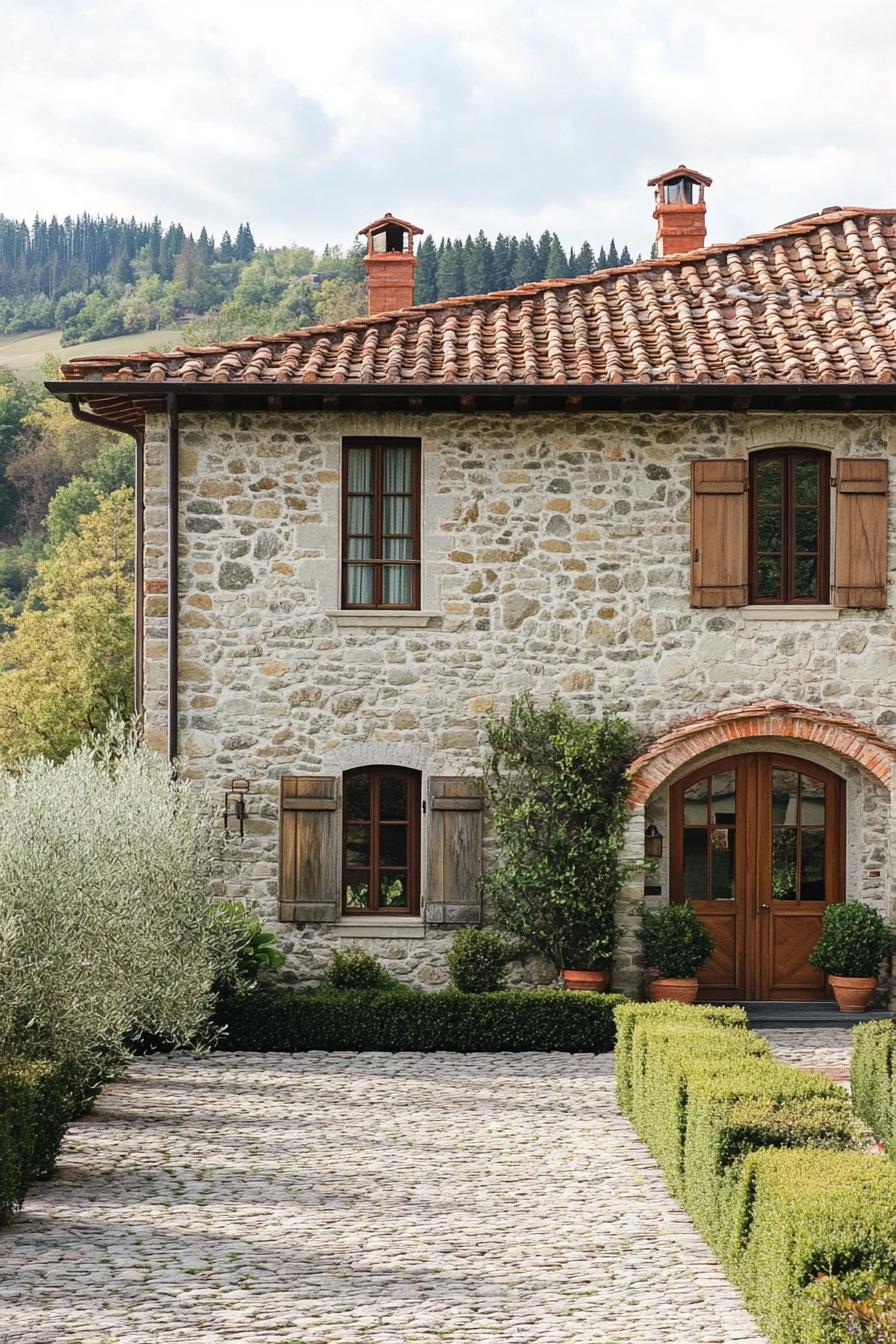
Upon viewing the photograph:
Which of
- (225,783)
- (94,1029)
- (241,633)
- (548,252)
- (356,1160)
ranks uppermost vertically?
(548,252)

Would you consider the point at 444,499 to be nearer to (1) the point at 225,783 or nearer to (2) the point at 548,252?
(1) the point at 225,783

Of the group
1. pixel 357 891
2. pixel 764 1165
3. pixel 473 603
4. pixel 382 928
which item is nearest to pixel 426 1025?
pixel 382 928

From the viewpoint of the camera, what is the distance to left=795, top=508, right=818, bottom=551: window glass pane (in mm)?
13914

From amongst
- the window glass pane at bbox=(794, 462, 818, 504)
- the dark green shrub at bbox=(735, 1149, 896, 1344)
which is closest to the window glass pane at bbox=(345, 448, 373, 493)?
the window glass pane at bbox=(794, 462, 818, 504)

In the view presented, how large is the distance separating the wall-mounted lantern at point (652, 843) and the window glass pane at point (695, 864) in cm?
31

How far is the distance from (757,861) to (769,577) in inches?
98.4

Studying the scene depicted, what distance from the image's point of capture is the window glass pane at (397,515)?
547 inches

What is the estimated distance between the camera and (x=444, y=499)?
45.2 feet

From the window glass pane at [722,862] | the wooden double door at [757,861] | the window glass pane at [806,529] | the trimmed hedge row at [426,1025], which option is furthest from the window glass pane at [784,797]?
the trimmed hedge row at [426,1025]

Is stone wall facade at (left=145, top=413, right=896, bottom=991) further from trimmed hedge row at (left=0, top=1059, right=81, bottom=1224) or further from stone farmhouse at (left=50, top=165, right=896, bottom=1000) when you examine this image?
trimmed hedge row at (left=0, top=1059, right=81, bottom=1224)

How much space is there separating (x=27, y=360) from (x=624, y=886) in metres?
76.6

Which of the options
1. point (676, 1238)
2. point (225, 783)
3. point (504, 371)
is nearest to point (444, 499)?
point (504, 371)

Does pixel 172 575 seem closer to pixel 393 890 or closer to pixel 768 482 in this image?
pixel 393 890

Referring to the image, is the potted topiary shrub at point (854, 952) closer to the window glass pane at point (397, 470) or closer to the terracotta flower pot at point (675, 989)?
the terracotta flower pot at point (675, 989)
